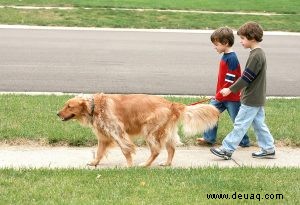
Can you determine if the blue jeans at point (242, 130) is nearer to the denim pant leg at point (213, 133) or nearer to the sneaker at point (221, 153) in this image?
the sneaker at point (221, 153)

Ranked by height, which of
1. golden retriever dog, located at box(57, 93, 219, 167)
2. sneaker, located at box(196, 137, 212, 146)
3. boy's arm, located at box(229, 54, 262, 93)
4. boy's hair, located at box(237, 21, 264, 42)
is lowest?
sneaker, located at box(196, 137, 212, 146)

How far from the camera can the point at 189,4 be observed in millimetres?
23594

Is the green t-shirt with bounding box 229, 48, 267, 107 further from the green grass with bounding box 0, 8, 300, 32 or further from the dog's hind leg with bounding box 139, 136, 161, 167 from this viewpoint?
the green grass with bounding box 0, 8, 300, 32

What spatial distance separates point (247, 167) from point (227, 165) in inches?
16.5

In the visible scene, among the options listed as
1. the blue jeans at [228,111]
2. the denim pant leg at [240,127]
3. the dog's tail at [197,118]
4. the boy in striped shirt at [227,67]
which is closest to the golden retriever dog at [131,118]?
the dog's tail at [197,118]

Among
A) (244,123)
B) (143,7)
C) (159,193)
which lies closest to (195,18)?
(143,7)

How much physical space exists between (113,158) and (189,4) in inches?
652

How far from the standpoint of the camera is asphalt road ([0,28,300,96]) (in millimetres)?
11695

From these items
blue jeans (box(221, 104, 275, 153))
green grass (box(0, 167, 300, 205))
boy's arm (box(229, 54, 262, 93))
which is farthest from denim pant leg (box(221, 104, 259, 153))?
green grass (box(0, 167, 300, 205))

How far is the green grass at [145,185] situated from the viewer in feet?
18.8

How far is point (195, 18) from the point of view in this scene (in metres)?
20.6

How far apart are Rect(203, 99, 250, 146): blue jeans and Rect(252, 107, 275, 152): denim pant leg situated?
0.39 metres

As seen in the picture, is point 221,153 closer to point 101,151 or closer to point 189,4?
point 101,151

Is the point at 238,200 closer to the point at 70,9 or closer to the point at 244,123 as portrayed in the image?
the point at 244,123
